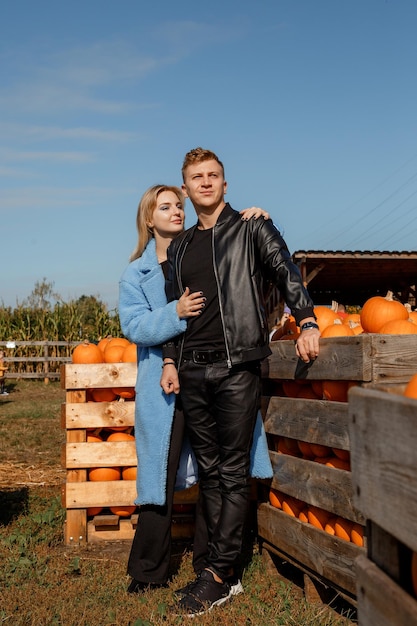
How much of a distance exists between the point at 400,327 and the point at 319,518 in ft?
3.34

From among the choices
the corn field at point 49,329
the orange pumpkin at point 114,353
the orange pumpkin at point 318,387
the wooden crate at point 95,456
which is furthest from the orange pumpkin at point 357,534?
the corn field at point 49,329

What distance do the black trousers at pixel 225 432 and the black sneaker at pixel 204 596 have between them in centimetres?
6

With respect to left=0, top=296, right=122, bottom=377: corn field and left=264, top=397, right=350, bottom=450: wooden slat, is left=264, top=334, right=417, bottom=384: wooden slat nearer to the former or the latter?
left=264, top=397, right=350, bottom=450: wooden slat

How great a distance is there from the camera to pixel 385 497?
160 cm

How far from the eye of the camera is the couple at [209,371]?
3553mm

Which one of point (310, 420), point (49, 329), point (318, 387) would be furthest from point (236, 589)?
point (49, 329)

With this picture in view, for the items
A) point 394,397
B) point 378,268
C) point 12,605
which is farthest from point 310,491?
point 378,268

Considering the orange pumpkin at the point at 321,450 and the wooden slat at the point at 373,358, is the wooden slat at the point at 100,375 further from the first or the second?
the wooden slat at the point at 373,358

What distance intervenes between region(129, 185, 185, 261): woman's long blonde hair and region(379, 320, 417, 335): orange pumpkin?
1.50 metres

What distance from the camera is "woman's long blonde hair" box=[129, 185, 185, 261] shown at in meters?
4.20

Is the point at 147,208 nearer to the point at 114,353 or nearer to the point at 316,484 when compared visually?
the point at 114,353

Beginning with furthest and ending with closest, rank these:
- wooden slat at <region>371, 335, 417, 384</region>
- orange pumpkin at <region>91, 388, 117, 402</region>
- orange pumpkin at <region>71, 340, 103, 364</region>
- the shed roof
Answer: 1. the shed roof
2. orange pumpkin at <region>71, 340, 103, 364</region>
3. orange pumpkin at <region>91, 388, 117, 402</region>
4. wooden slat at <region>371, 335, 417, 384</region>

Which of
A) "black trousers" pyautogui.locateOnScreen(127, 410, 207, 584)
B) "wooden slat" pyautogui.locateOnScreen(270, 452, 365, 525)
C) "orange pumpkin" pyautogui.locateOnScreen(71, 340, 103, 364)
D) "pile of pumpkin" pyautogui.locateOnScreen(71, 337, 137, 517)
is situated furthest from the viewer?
"orange pumpkin" pyautogui.locateOnScreen(71, 340, 103, 364)

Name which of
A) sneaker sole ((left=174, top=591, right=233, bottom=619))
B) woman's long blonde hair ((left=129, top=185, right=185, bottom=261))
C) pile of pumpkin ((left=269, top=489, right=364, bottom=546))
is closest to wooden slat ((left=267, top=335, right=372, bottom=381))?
pile of pumpkin ((left=269, top=489, right=364, bottom=546))
